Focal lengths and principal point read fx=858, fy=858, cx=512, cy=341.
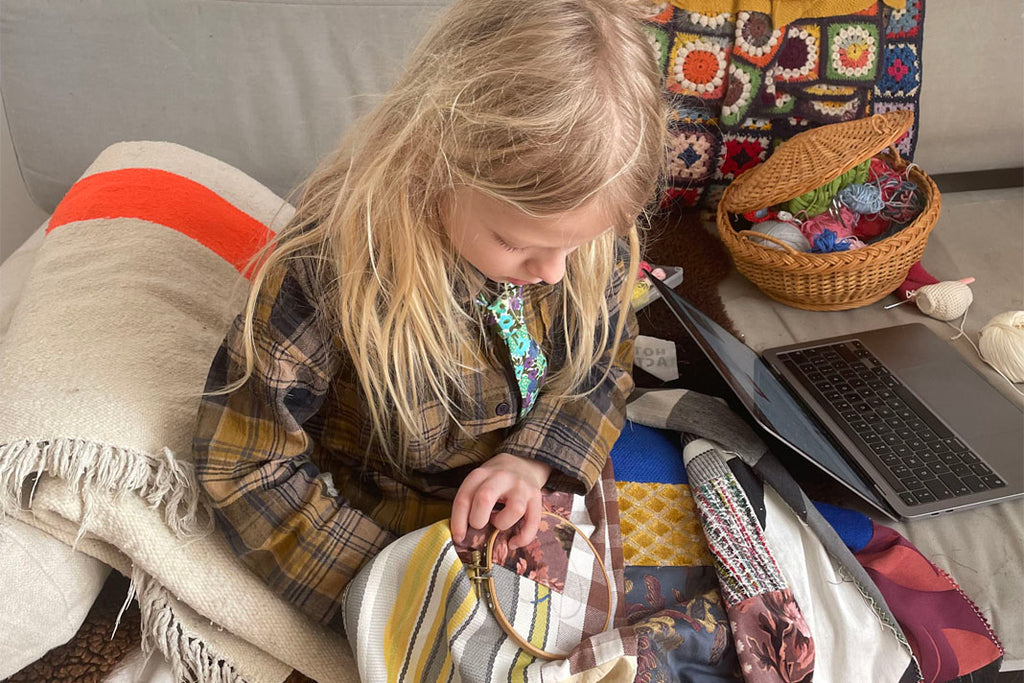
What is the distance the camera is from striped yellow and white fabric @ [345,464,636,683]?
757 millimetres

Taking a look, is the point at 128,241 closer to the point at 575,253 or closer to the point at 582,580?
the point at 575,253

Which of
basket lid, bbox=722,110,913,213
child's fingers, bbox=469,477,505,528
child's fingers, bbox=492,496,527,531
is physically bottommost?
child's fingers, bbox=492,496,527,531

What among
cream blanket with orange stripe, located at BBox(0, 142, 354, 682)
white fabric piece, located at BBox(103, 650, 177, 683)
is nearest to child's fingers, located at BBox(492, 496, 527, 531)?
cream blanket with orange stripe, located at BBox(0, 142, 354, 682)

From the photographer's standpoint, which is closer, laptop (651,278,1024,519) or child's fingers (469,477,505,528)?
child's fingers (469,477,505,528)

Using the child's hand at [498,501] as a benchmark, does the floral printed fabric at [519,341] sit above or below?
above

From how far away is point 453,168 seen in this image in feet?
2.29

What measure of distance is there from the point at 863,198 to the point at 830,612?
68cm

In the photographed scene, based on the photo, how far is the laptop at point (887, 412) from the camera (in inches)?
38.5

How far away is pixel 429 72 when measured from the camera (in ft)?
2.31

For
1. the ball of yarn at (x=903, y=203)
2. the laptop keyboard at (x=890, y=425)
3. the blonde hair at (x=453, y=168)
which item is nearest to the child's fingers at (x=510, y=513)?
the blonde hair at (x=453, y=168)

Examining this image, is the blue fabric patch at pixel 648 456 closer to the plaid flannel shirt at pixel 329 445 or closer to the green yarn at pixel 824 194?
the plaid flannel shirt at pixel 329 445

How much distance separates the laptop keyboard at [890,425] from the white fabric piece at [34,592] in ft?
2.88

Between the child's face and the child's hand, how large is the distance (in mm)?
209

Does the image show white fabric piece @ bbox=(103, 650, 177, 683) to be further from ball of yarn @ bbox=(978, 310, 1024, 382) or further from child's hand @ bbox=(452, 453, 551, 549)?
ball of yarn @ bbox=(978, 310, 1024, 382)
